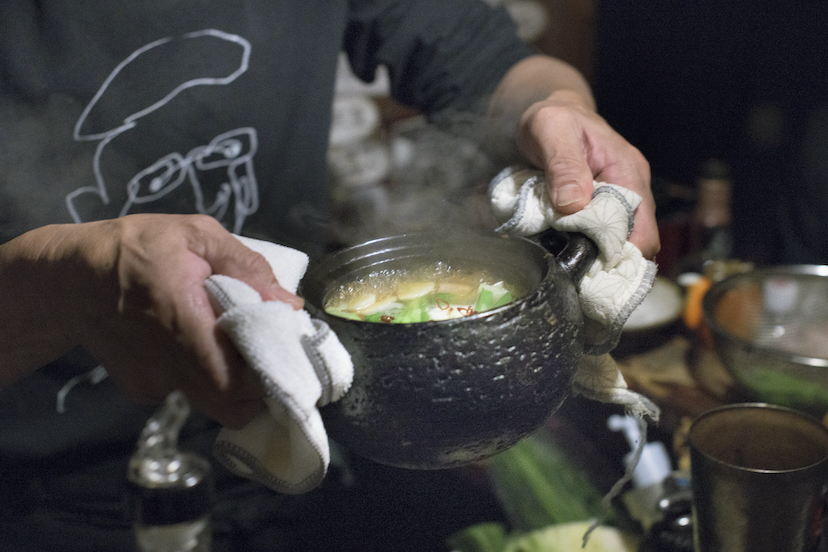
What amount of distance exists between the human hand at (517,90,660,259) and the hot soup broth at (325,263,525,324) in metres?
0.20

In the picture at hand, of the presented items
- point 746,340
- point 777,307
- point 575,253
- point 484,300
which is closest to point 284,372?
point 484,300

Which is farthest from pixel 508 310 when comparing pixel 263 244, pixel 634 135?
pixel 634 135

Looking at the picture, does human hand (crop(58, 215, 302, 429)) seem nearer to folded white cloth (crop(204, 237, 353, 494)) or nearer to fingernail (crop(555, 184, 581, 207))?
folded white cloth (crop(204, 237, 353, 494))

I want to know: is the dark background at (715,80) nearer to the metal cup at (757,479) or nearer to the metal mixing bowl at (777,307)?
the metal mixing bowl at (777,307)

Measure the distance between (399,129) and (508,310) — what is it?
2.96 metres

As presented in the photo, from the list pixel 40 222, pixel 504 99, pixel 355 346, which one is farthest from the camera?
pixel 504 99

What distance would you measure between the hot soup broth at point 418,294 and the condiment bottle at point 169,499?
2.00 feet

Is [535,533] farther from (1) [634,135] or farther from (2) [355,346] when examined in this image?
(1) [634,135]

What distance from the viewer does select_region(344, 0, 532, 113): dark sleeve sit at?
1981 millimetres

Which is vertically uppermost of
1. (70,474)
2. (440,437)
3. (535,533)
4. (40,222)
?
(40,222)

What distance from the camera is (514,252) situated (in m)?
1.05

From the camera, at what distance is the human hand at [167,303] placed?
809mm

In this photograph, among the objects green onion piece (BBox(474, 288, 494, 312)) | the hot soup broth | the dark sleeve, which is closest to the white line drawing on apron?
the dark sleeve

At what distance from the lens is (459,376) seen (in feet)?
2.72
